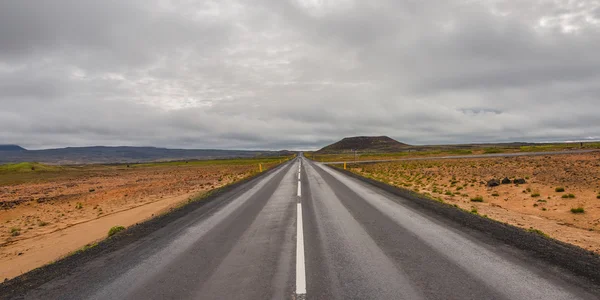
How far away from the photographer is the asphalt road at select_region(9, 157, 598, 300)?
443 centimetres

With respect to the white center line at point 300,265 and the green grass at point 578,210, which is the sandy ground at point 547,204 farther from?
the white center line at point 300,265

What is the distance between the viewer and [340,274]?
5000 mm

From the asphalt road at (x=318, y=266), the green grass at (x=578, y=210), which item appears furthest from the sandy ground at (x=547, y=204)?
the asphalt road at (x=318, y=266)

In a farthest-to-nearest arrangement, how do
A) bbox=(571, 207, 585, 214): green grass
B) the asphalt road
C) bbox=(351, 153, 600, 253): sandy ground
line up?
bbox=(571, 207, 585, 214): green grass < bbox=(351, 153, 600, 253): sandy ground < the asphalt road

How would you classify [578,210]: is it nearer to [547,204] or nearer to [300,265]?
[547,204]

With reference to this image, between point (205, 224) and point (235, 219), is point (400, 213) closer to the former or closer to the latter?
point (235, 219)

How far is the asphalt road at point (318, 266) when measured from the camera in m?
4.43

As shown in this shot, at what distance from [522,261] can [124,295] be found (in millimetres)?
6905

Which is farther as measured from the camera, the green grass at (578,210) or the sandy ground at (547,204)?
the green grass at (578,210)

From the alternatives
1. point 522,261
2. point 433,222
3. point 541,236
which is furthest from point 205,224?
point 541,236

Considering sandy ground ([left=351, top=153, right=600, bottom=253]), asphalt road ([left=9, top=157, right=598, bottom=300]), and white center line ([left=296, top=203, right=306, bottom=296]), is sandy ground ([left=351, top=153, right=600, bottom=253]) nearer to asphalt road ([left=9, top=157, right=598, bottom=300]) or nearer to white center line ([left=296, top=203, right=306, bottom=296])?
asphalt road ([left=9, top=157, right=598, bottom=300])

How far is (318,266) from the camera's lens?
5.39 metres

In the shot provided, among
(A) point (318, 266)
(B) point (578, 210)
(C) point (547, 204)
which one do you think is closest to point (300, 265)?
(A) point (318, 266)

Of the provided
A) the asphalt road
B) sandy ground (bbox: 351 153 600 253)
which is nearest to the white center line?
the asphalt road
